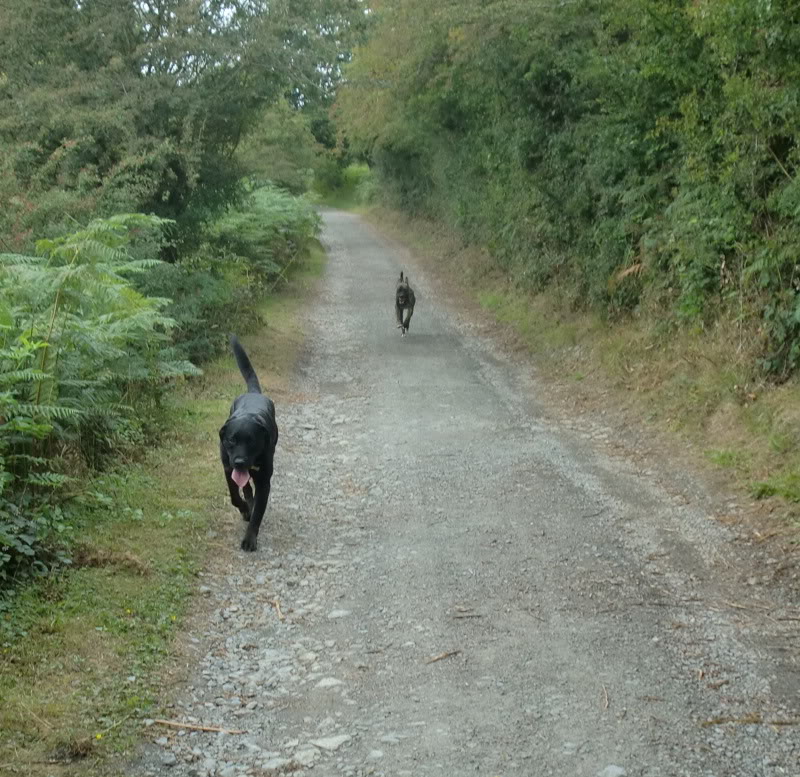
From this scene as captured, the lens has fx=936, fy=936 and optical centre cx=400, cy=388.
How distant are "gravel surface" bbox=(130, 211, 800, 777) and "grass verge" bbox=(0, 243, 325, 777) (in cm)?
21

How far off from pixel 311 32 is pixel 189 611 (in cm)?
1221

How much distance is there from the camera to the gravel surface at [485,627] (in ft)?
15.2

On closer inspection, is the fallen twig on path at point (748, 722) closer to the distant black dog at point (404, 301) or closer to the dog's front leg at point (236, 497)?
the dog's front leg at point (236, 497)

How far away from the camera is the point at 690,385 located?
11117 millimetres

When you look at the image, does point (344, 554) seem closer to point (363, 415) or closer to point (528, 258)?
point (363, 415)

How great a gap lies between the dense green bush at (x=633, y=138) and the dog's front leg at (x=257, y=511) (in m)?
5.78

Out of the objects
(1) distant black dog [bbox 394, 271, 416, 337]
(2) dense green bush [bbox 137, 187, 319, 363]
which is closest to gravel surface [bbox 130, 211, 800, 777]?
(2) dense green bush [bbox 137, 187, 319, 363]

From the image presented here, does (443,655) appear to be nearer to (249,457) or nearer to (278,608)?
(278,608)

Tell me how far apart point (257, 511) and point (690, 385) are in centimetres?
591

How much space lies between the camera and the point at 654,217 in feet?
45.8

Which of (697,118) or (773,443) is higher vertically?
(697,118)

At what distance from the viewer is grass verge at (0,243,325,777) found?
458 cm

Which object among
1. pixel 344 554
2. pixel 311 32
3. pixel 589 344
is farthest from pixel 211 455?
pixel 311 32

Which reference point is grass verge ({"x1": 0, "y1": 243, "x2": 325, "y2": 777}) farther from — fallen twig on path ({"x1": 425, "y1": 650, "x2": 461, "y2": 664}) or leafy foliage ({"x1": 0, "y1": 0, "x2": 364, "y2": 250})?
leafy foliage ({"x1": 0, "y1": 0, "x2": 364, "y2": 250})
